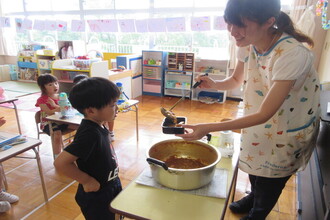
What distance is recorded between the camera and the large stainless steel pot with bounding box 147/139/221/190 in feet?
2.64

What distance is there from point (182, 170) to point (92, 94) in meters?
0.45

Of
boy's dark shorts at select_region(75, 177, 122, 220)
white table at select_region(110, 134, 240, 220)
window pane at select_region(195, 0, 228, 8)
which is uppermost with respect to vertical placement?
window pane at select_region(195, 0, 228, 8)

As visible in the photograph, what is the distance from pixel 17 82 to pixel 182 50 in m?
4.30

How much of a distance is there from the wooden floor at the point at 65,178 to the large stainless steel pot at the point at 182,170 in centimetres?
34

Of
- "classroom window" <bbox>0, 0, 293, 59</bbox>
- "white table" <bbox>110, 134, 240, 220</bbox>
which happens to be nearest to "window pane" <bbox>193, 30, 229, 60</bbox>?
"classroom window" <bbox>0, 0, 293, 59</bbox>

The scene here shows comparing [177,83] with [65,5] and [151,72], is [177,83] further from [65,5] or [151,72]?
[65,5]

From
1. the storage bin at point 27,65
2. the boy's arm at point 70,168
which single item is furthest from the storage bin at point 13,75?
the boy's arm at point 70,168

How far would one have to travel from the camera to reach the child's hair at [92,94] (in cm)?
91

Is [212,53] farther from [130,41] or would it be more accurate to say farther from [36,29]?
[36,29]

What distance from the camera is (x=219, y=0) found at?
4.44 meters

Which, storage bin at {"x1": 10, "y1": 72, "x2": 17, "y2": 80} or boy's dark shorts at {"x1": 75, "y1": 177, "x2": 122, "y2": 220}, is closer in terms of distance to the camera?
boy's dark shorts at {"x1": 75, "y1": 177, "x2": 122, "y2": 220}

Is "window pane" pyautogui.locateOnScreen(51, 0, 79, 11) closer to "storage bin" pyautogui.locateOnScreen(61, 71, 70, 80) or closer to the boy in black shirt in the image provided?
"storage bin" pyautogui.locateOnScreen(61, 71, 70, 80)

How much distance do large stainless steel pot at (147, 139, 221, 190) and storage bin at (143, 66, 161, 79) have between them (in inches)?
157

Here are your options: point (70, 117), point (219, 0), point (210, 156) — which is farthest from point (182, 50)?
point (210, 156)
